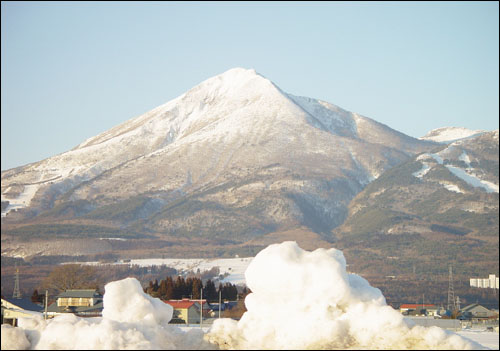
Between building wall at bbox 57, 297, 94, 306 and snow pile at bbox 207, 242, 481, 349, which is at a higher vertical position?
snow pile at bbox 207, 242, 481, 349

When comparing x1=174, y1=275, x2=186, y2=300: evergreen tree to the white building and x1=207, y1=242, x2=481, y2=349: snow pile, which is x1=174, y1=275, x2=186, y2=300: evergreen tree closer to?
x1=207, y1=242, x2=481, y2=349: snow pile

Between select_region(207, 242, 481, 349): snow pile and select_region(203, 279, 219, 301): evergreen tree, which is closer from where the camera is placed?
select_region(207, 242, 481, 349): snow pile

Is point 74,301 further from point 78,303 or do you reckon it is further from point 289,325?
point 289,325

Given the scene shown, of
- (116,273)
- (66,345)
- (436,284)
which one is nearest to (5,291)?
(116,273)

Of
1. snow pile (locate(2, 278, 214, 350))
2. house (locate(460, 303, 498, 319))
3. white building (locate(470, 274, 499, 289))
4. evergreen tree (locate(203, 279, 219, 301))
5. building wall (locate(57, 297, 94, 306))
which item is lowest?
white building (locate(470, 274, 499, 289))

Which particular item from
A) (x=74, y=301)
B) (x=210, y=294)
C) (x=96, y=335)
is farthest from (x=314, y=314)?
(x=210, y=294)

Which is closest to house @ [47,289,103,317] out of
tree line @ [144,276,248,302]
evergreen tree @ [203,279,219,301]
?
tree line @ [144,276,248,302]

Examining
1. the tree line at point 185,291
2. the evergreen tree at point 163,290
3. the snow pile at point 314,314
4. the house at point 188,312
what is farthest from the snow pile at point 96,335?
the evergreen tree at point 163,290
